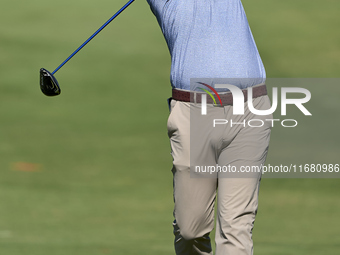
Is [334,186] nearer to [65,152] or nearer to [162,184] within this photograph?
[162,184]

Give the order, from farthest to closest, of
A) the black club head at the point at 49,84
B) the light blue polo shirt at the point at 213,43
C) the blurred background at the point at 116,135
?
the blurred background at the point at 116,135, the black club head at the point at 49,84, the light blue polo shirt at the point at 213,43

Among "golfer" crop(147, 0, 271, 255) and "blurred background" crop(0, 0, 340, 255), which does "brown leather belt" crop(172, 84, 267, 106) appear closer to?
"golfer" crop(147, 0, 271, 255)

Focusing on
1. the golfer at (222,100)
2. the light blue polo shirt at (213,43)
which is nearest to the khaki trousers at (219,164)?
the golfer at (222,100)

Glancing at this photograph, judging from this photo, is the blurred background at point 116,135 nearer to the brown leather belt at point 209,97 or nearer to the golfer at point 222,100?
the golfer at point 222,100

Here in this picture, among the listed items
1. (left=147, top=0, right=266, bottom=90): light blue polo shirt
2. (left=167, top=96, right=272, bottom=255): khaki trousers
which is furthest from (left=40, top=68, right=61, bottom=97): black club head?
(left=147, top=0, right=266, bottom=90): light blue polo shirt

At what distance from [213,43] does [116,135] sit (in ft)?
18.9

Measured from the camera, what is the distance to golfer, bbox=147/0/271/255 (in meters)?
4.56

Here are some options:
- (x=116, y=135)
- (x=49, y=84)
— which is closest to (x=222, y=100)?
(x=49, y=84)

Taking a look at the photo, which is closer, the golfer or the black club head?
the golfer

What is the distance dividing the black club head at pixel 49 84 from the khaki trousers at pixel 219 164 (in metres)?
0.92

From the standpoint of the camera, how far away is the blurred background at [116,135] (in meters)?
7.16

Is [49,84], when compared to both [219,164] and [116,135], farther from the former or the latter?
[116,135]

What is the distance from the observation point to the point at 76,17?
12719 millimetres

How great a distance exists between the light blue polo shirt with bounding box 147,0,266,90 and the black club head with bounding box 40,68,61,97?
3.41 feet
